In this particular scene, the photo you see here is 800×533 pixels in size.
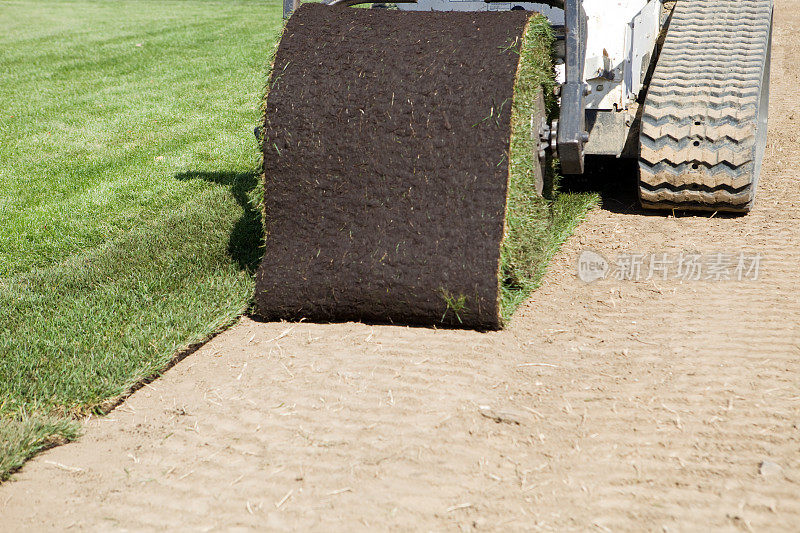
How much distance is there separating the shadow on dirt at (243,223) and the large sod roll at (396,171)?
41 cm

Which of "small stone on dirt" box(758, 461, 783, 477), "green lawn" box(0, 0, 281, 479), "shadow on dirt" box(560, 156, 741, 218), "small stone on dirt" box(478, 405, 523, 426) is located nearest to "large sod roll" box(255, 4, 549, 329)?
"green lawn" box(0, 0, 281, 479)

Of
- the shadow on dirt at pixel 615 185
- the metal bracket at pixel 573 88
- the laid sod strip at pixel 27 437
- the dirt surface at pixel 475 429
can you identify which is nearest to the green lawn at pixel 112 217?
the laid sod strip at pixel 27 437

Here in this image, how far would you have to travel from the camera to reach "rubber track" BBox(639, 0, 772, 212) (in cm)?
495

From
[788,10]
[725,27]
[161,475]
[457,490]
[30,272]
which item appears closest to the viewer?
[457,490]

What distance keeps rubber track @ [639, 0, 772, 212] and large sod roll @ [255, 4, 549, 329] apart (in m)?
1.23

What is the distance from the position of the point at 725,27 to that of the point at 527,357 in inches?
132

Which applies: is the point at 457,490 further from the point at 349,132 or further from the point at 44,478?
the point at 349,132

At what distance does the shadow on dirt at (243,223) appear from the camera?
505cm

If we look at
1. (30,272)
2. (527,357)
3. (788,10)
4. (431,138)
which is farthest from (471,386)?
(788,10)

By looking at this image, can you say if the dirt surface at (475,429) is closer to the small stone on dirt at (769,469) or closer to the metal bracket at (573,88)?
the small stone on dirt at (769,469)

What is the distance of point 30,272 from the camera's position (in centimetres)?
509

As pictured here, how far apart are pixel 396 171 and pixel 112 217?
9.41 ft

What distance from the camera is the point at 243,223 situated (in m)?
5.62

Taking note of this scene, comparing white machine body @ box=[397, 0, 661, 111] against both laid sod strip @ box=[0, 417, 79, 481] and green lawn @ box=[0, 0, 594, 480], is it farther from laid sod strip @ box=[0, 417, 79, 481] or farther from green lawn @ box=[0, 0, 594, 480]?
laid sod strip @ box=[0, 417, 79, 481]
